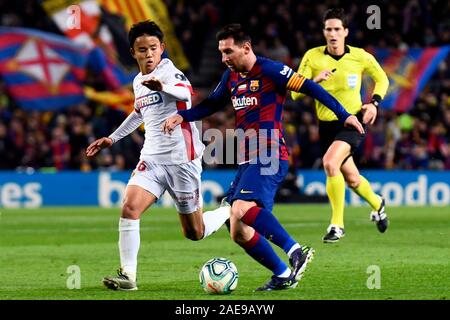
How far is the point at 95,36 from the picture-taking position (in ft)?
80.6

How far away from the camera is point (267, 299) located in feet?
25.5

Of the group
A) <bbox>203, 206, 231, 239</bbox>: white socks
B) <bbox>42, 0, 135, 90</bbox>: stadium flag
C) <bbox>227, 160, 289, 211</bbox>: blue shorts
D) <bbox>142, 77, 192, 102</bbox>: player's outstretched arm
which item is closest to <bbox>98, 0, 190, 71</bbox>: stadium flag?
<bbox>42, 0, 135, 90</bbox>: stadium flag

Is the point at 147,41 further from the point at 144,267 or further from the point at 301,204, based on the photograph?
the point at 301,204

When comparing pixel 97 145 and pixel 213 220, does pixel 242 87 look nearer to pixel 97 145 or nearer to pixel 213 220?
pixel 97 145

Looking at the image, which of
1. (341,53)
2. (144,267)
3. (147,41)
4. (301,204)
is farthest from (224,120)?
(147,41)

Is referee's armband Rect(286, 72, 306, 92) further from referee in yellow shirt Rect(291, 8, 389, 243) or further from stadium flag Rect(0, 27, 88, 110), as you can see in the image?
stadium flag Rect(0, 27, 88, 110)

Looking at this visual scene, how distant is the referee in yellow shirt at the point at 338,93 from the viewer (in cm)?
1233

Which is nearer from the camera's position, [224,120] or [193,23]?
[224,120]

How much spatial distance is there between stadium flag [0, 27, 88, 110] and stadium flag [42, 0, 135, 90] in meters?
0.39

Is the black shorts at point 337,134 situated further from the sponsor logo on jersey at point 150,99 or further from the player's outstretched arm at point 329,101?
the player's outstretched arm at point 329,101

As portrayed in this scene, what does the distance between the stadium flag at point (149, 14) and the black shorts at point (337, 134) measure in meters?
11.8

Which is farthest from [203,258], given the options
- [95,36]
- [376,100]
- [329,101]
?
[95,36]

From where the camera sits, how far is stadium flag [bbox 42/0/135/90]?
79.4ft

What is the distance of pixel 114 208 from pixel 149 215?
8.97 feet
